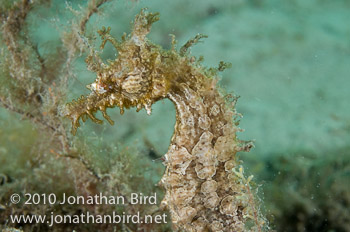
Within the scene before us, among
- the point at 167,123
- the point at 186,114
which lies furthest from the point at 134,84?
the point at 167,123

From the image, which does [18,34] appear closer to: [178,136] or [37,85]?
[37,85]

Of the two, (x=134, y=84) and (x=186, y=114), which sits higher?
(x=134, y=84)

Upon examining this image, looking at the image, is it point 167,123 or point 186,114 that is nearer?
point 186,114

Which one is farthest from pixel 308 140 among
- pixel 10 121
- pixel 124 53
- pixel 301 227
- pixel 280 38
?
pixel 10 121

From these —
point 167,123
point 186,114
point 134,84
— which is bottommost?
point 186,114

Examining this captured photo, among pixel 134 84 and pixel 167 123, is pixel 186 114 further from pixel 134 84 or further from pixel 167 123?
pixel 167 123
